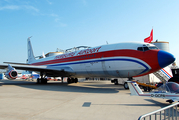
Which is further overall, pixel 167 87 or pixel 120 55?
pixel 120 55

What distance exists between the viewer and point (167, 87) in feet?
23.0

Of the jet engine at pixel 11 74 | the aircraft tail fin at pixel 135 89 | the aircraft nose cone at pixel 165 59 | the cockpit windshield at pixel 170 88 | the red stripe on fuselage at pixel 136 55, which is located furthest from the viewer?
the jet engine at pixel 11 74

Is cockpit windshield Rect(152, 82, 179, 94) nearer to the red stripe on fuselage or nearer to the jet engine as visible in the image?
the red stripe on fuselage

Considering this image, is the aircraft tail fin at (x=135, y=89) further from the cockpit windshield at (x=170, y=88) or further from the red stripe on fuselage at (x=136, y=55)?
the red stripe on fuselage at (x=136, y=55)

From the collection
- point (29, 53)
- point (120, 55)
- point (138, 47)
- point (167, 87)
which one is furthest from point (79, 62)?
point (29, 53)

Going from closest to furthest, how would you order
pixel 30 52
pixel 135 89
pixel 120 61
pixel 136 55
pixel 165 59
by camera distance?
pixel 135 89 → pixel 165 59 → pixel 136 55 → pixel 120 61 → pixel 30 52

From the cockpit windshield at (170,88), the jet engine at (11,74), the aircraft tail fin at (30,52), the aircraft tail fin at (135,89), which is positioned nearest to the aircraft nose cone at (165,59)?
the cockpit windshield at (170,88)

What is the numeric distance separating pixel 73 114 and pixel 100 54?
9.37m

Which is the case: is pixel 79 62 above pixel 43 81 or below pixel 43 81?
above

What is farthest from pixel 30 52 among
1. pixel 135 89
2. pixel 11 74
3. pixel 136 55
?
pixel 135 89

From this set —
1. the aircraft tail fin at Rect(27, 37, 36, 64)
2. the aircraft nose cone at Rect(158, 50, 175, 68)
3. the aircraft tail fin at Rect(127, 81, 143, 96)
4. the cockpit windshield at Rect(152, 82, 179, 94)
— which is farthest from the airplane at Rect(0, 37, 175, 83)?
the aircraft tail fin at Rect(27, 37, 36, 64)

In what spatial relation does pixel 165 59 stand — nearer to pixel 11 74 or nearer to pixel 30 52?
pixel 11 74

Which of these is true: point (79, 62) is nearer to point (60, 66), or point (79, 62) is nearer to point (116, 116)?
point (60, 66)

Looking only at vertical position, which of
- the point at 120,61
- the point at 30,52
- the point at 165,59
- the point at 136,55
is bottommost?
the point at 165,59
